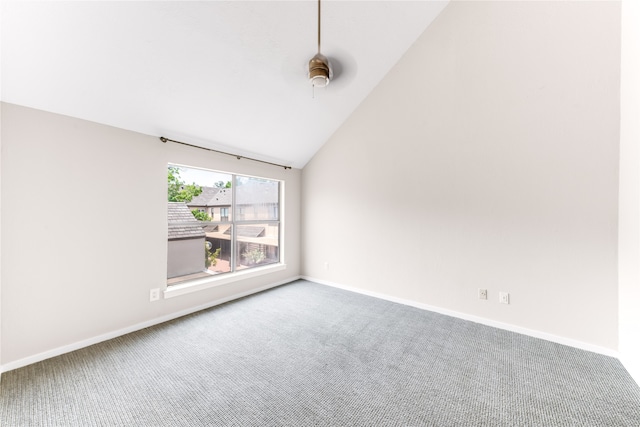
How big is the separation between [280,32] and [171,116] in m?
1.40

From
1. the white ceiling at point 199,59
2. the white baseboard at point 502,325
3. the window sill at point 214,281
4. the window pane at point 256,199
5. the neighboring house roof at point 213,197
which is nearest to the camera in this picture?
the white ceiling at point 199,59

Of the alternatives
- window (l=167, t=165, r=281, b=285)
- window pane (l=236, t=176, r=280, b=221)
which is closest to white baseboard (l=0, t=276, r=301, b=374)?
window (l=167, t=165, r=281, b=285)

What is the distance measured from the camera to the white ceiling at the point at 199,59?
174 centimetres

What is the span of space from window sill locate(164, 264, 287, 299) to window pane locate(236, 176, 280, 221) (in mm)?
810

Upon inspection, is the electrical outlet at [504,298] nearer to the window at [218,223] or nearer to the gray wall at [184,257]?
the window at [218,223]

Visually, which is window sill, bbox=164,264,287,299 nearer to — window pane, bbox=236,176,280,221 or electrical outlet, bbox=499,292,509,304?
window pane, bbox=236,176,280,221

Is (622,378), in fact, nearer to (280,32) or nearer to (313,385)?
(313,385)

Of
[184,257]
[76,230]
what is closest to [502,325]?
[184,257]

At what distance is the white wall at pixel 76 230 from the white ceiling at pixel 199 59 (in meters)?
0.22

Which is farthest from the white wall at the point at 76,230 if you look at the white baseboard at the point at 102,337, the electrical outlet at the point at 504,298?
the electrical outlet at the point at 504,298

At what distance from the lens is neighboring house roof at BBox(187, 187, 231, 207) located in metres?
3.23

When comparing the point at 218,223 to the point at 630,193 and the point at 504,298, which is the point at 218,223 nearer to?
the point at 504,298

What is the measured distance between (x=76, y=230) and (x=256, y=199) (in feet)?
7.10

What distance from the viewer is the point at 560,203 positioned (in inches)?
92.6
